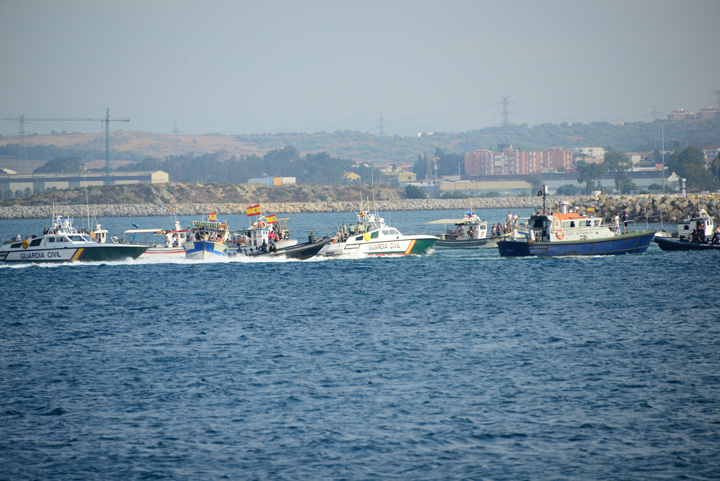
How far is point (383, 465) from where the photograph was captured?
51.3ft

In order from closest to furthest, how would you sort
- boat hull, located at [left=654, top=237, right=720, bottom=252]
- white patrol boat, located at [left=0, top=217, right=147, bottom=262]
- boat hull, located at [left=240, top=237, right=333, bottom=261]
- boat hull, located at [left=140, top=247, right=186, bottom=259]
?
white patrol boat, located at [left=0, top=217, right=147, bottom=262]
boat hull, located at [left=654, top=237, right=720, bottom=252]
boat hull, located at [left=240, top=237, right=333, bottom=261]
boat hull, located at [left=140, top=247, right=186, bottom=259]

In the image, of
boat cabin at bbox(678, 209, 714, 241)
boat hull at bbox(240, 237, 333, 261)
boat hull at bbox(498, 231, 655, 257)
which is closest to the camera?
boat hull at bbox(498, 231, 655, 257)

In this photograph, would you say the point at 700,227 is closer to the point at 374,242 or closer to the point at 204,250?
the point at 374,242

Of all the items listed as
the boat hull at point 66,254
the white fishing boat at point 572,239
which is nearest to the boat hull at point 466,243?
the white fishing boat at point 572,239

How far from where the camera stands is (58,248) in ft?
173

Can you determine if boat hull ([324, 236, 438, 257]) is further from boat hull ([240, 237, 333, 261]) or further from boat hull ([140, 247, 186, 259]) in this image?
boat hull ([140, 247, 186, 259])

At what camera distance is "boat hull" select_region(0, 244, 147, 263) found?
52812mm

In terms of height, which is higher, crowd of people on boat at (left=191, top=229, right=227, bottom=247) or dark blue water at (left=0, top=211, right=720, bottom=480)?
crowd of people on boat at (left=191, top=229, right=227, bottom=247)

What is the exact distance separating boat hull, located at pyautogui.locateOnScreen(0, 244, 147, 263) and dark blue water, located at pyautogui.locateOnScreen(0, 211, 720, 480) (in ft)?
36.1

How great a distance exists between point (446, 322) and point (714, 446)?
16.2 m

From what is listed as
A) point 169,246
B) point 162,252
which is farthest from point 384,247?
point 162,252

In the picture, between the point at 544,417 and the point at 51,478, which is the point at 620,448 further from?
the point at 51,478

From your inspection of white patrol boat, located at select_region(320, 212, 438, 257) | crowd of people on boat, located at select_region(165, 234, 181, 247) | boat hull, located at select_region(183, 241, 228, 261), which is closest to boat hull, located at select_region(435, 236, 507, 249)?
white patrol boat, located at select_region(320, 212, 438, 257)

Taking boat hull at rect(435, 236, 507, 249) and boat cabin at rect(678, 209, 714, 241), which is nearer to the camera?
boat cabin at rect(678, 209, 714, 241)
